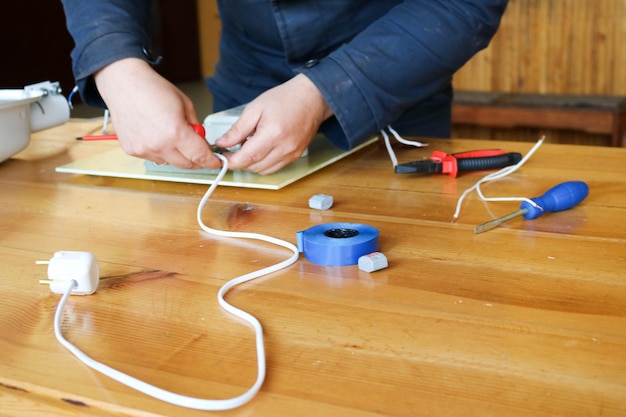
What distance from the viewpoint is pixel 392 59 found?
986mm

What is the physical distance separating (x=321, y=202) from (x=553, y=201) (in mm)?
251

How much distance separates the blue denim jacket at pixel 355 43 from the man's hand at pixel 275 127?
0.08ft

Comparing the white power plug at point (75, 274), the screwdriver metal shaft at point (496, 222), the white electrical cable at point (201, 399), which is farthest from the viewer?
the screwdriver metal shaft at point (496, 222)

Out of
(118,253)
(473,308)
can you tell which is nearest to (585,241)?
(473,308)

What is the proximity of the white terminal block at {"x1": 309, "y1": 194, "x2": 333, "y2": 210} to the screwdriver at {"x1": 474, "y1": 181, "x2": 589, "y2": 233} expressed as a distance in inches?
7.4

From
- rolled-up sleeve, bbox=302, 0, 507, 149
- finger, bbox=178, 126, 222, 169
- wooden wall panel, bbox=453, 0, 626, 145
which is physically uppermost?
rolled-up sleeve, bbox=302, 0, 507, 149

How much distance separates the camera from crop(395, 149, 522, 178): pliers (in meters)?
0.95

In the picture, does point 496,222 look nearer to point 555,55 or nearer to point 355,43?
point 355,43

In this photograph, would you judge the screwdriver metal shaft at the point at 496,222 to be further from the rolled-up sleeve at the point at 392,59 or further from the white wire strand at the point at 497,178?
the rolled-up sleeve at the point at 392,59

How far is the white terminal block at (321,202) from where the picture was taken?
0.84 meters

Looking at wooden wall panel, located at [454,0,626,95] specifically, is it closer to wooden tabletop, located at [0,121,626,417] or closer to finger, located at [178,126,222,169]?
wooden tabletop, located at [0,121,626,417]

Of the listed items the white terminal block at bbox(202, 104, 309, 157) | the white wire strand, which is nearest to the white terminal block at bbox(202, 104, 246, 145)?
the white terminal block at bbox(202, 104, 309, 157)

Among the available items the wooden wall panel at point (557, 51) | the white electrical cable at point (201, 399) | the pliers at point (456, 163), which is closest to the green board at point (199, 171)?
the pliers at point (456, 163)

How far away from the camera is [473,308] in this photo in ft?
1.87
